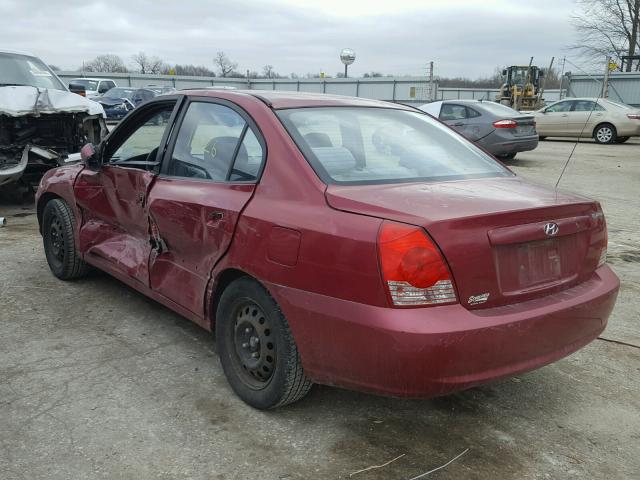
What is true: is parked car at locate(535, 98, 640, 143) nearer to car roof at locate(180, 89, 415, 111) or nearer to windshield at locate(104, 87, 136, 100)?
car roof at locate(180, 89, 415, 111)

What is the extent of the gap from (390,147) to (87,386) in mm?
2101

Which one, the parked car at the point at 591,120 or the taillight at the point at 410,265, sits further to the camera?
the parked car at the point at 591,120

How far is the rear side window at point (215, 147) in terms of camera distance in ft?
10.2

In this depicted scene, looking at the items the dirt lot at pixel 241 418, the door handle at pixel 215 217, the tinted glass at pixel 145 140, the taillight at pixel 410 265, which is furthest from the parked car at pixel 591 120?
the taillight at pixel 410 265

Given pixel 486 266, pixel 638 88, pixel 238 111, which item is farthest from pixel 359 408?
pixel 638 88

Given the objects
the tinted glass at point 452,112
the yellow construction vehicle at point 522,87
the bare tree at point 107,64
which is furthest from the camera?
the bare tree at point 107,64

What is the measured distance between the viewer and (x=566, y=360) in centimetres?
367

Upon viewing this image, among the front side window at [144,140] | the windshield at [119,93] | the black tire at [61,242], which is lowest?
the black tire at [61,242]

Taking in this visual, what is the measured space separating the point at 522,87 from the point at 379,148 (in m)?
28.1

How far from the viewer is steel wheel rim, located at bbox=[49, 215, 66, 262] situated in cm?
482

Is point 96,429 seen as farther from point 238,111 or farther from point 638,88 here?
point 638,88

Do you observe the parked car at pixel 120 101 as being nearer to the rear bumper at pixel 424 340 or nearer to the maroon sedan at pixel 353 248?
the maroon sedan at pixel 353 248

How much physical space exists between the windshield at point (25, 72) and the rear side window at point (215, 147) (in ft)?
19.3

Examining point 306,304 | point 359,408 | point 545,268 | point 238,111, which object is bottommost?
point 359,408
